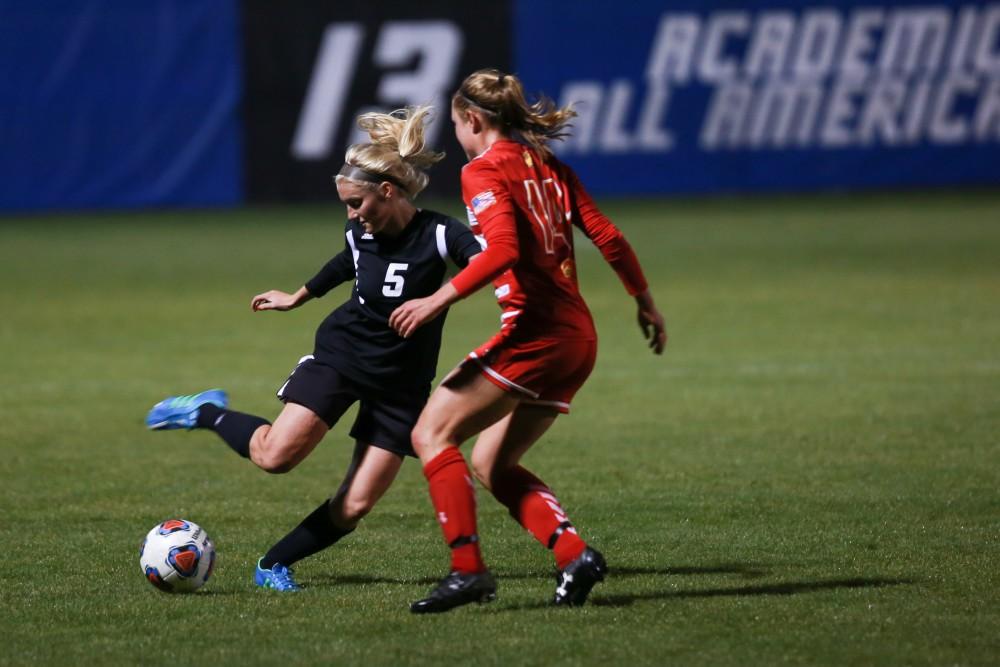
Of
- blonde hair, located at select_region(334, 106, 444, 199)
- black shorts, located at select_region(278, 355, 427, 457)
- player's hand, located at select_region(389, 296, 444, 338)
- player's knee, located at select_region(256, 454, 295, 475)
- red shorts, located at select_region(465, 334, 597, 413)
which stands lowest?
player's knee, located at select_region(256, 454, 295, 475)

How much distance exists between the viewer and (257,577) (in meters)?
5.88

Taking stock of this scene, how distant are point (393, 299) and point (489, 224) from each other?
2.32 ft

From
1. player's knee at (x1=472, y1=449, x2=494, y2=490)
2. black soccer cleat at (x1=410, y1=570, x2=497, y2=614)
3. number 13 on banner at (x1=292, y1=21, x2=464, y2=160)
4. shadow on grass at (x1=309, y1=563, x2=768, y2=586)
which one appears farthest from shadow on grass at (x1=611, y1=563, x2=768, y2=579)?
number 13 on banner at (x1=292, y1=21, x2=464, y2=160)

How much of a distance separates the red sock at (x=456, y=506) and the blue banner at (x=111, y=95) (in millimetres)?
21273

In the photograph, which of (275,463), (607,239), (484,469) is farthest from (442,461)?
(607,239)

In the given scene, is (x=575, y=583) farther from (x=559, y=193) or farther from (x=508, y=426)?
(x=559, y=193)

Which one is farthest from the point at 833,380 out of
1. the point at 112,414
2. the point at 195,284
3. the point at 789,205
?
the point at 789,205

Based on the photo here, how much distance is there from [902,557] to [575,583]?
1.52 metres

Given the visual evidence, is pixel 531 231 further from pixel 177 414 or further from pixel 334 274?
pixel 177 414

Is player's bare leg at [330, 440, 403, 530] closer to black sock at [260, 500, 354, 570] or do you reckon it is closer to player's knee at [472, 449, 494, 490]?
black sock at [260, 500, 354, 570]

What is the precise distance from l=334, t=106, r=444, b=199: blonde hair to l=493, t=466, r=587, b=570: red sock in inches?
42.7

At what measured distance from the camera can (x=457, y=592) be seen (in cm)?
522

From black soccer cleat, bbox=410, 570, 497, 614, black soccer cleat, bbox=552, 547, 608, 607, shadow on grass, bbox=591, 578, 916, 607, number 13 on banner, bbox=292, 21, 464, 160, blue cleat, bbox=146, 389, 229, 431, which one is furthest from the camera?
number 13 on banner, bbox=292, 21, 464, 160

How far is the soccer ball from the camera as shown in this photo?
567 cm
